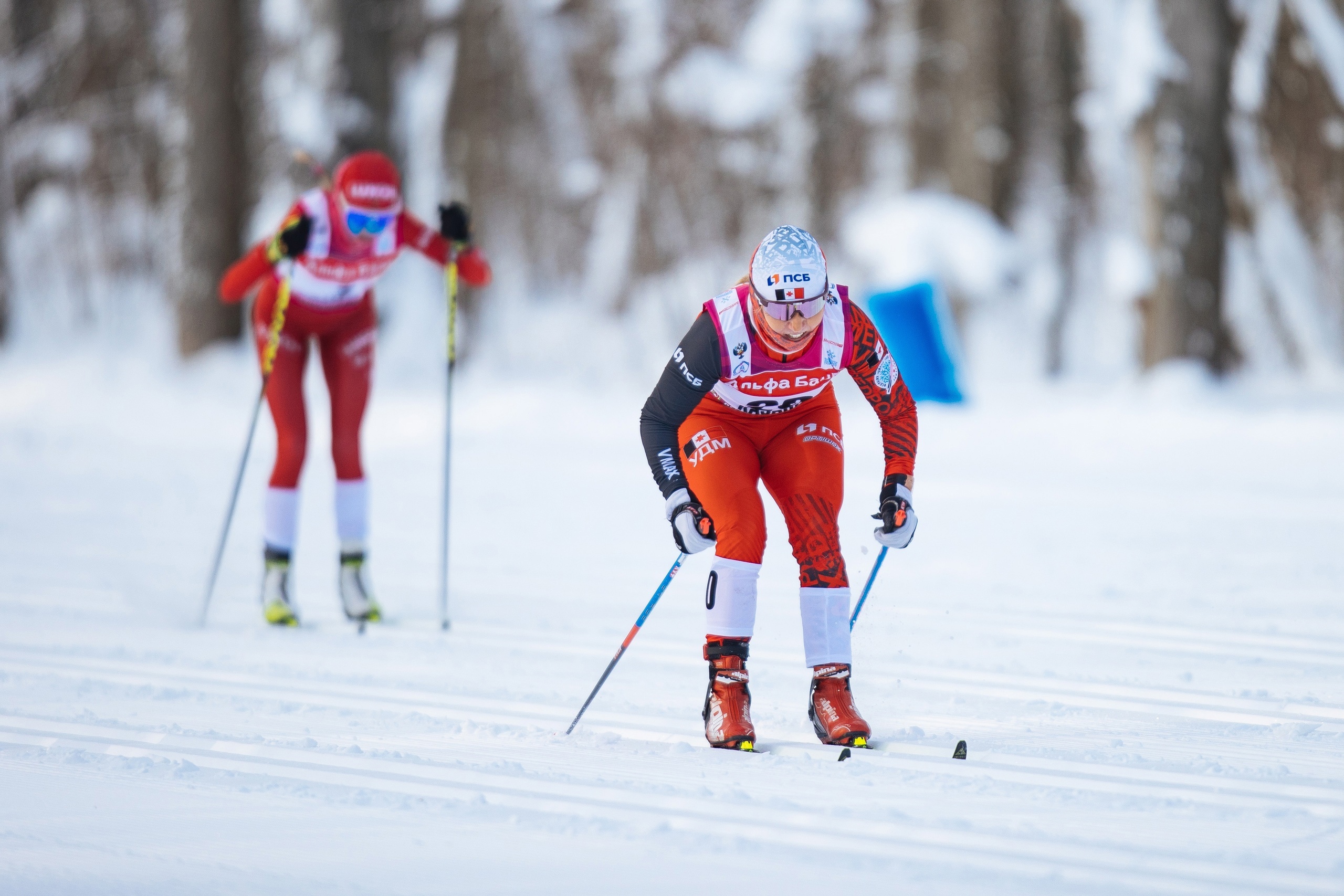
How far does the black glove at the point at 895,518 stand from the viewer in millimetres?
3705

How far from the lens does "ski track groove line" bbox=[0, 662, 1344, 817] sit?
3051mm

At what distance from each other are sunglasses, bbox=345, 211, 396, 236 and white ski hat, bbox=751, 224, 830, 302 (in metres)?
2.55

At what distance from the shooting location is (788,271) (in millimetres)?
3547

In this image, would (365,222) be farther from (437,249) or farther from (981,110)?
(981,110)

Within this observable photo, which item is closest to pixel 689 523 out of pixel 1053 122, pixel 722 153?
pixel 1053 122

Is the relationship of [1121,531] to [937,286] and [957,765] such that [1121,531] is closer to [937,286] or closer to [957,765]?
[957,765]

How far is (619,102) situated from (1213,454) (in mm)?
15277

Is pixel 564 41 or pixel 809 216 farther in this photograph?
pixel 564 41

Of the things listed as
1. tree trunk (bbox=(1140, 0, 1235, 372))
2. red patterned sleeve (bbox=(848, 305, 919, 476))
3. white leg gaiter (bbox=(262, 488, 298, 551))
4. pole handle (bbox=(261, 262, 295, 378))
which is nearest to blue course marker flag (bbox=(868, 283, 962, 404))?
red patterned sleeve (bbox=(848, 305, 919, 476))

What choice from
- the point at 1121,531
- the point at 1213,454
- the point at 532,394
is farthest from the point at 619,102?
the point at 1121,531

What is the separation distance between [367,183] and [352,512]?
148 centimetres

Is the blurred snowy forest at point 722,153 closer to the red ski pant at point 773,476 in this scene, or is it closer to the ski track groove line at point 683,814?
the red ski pant at point 773,476

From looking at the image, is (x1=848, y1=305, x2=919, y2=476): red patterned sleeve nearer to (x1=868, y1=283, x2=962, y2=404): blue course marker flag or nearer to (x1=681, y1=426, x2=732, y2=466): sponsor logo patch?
(x1=681, y1=426, x2=732, y2=466): sponsor logo patch

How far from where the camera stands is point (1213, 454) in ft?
30.4
